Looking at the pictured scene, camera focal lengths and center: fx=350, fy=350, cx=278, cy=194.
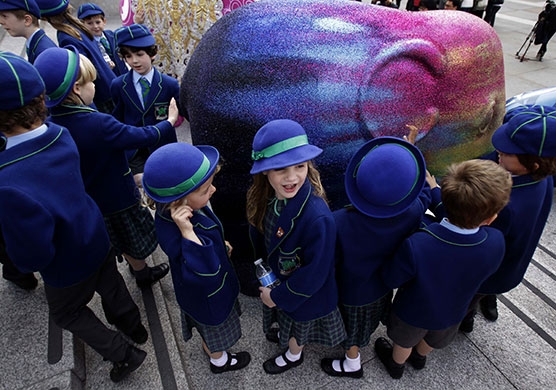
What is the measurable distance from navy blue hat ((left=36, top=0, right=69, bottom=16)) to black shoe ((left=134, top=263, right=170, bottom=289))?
7.34 feet

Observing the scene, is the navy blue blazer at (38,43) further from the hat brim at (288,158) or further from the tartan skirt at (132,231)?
the hat brim at (288,158)

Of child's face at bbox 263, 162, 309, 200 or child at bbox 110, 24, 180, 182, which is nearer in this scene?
child's face at bbox 263, 162, 309, 200

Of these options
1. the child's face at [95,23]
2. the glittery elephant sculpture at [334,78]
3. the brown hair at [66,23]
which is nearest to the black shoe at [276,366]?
the glittery elephant sculpture at [334,78]

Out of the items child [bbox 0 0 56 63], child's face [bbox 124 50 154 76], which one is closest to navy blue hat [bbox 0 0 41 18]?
child [bbox 0 0 56 63]

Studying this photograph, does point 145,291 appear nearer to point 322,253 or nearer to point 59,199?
point 59,199

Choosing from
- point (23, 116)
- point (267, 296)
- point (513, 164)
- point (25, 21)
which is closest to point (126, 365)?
point (267, 296)

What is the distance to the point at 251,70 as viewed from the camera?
68.7 inches

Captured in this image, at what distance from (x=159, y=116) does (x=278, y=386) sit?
1884mm

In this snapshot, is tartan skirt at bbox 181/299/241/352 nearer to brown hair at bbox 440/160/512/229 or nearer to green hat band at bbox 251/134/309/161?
green hat band at bbox 251/134/309/161

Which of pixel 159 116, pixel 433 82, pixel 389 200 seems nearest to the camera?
pixel 389 200

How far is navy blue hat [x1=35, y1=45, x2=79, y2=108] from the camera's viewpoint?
1667mm

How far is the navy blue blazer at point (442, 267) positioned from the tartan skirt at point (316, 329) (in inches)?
14.2

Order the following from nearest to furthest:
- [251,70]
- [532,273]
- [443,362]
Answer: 1. [251,70]
2. [443,362]
3. [532,273]

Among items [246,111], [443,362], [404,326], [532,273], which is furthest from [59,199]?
[532,273]
